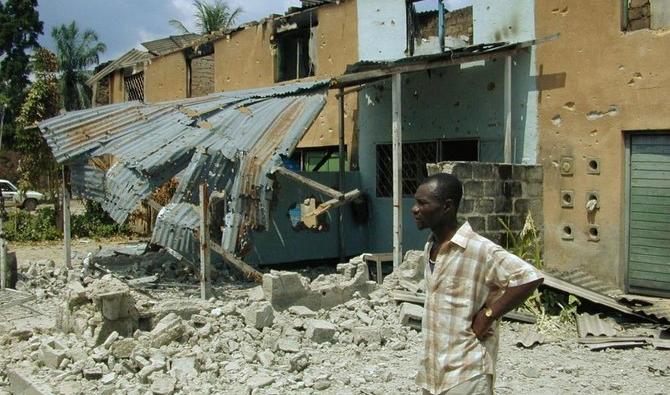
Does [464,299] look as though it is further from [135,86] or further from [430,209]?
[135,86]

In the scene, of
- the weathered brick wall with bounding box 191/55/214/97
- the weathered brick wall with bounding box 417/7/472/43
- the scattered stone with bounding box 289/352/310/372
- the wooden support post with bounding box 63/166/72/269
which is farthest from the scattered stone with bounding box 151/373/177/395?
the weathered brick wall with bounding box 191/55/214/97

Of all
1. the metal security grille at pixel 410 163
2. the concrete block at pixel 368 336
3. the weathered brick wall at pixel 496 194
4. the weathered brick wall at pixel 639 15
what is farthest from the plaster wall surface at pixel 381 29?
the concrete block at pixel 368 336

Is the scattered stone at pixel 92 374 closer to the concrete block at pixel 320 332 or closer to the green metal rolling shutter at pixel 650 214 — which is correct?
the concrete block at pixel 320 332

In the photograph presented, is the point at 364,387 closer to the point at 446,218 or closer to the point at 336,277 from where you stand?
the point at 446,218

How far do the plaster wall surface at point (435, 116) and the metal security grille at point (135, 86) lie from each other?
964cm

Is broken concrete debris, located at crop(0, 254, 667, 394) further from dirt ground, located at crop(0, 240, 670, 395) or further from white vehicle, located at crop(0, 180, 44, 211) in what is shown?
white vehicle, located at crop(0, 180, 44, 211)

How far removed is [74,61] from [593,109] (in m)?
39.8

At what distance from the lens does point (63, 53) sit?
4203 cm

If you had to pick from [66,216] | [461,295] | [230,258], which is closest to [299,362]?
[230,258]

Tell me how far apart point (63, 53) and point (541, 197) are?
130ft

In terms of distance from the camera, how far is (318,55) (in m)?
12.8

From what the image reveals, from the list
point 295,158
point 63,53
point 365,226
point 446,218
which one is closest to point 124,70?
point 295,158

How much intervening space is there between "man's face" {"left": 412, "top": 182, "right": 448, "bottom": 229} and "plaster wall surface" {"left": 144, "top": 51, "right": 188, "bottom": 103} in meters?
14.9

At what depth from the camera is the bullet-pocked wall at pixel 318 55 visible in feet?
40.0
